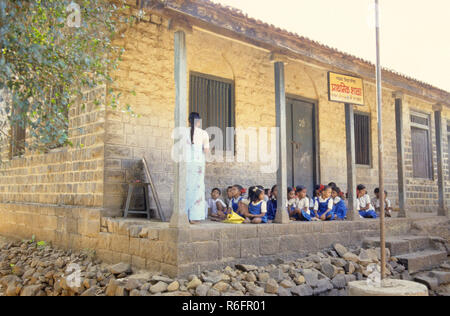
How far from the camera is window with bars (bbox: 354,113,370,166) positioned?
37.6 ft

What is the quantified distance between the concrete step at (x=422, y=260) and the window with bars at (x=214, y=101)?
3881 millimetres

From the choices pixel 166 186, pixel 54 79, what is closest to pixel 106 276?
pixel 166 186

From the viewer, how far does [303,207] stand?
7633 millimetres

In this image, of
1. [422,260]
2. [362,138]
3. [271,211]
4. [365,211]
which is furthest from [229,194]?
[362,138]

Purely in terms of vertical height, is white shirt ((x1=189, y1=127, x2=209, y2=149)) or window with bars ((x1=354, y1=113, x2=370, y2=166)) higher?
window with bars ((x1=354, y1=113, x2=370, y2=166))

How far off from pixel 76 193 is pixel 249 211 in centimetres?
323

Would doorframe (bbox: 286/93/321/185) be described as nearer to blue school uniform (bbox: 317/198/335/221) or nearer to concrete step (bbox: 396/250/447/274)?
blue school uniform (bbox: 317/198/335/221)

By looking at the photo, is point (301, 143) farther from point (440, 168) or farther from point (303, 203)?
point (440, 168)

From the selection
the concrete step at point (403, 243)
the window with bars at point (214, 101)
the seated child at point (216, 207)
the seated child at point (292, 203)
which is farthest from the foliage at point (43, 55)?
the concrete step at point (403, 243)

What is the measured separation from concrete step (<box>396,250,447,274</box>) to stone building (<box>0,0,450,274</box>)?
3.23 ft

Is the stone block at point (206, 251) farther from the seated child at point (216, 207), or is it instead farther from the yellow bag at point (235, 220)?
the seated child at point (216, 207)

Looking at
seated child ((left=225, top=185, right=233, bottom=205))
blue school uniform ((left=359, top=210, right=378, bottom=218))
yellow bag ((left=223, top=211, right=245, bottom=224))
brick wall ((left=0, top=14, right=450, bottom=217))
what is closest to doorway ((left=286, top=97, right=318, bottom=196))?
brick wall ((left=0, top=14, right=450, bottom=217))
